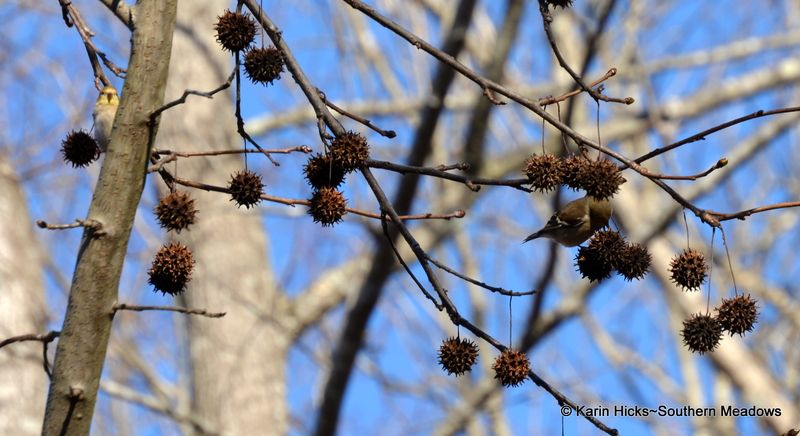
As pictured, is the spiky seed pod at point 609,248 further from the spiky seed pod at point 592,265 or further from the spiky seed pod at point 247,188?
the spiky seed pod at point 247,188

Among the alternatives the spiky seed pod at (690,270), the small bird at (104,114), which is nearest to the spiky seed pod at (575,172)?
the spiky seed pod at (690,270)

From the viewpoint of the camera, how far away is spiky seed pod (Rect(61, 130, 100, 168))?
2.23 metres

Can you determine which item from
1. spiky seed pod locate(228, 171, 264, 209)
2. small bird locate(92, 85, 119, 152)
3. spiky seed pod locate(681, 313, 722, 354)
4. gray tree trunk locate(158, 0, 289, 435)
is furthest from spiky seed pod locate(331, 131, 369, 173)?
gray tree trunk locate(158, 0, 289, 435)

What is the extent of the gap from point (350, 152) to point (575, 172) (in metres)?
0.45

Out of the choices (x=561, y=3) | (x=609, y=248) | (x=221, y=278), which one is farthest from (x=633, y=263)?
(x=221, y=278)

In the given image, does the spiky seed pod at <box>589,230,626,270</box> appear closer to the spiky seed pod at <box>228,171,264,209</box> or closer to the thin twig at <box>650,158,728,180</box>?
the thin twig at <box>650,158,728,180</box>

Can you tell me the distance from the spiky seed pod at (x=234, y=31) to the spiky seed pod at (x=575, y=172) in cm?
73

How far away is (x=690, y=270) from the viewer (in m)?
2.01

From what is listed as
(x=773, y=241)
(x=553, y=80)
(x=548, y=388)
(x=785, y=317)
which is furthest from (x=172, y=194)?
(x=773, y=241)

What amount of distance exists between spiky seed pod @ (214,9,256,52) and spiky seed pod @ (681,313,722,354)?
111 centimetres

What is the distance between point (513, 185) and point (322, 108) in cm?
43

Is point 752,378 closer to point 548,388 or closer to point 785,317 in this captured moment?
point 785,317

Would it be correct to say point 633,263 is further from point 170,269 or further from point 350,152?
point 170,269

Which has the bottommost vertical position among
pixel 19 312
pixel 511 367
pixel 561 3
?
pixel 511 367
